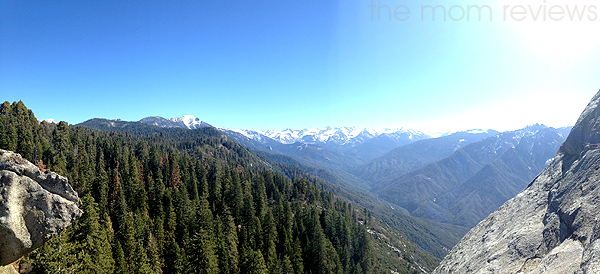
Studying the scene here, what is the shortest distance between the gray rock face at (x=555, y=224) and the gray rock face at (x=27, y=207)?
30.7m

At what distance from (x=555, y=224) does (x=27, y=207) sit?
35.5 m

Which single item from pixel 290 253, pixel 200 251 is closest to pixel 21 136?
pixel 200 251

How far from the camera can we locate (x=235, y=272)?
1986 inches

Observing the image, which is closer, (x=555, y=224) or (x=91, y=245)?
(x=555, y=224)

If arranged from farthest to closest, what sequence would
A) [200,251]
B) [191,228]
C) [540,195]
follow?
[191,228] → [200,251] → [540,195]

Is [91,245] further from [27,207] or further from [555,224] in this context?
[555,224]

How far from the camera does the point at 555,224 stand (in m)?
15.7

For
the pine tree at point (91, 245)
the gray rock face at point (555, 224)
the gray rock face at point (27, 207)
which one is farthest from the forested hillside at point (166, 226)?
the gray rock face at point (555, 224)

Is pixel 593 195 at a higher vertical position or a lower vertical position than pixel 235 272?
higher

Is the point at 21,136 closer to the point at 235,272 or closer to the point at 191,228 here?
the point at 191,228

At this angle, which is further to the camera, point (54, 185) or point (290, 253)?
point (290, 253)

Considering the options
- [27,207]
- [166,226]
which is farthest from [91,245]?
[27,207]

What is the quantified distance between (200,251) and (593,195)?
51295 mm

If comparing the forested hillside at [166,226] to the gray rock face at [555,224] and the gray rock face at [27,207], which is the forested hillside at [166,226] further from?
the gray rock face at [555,224]
